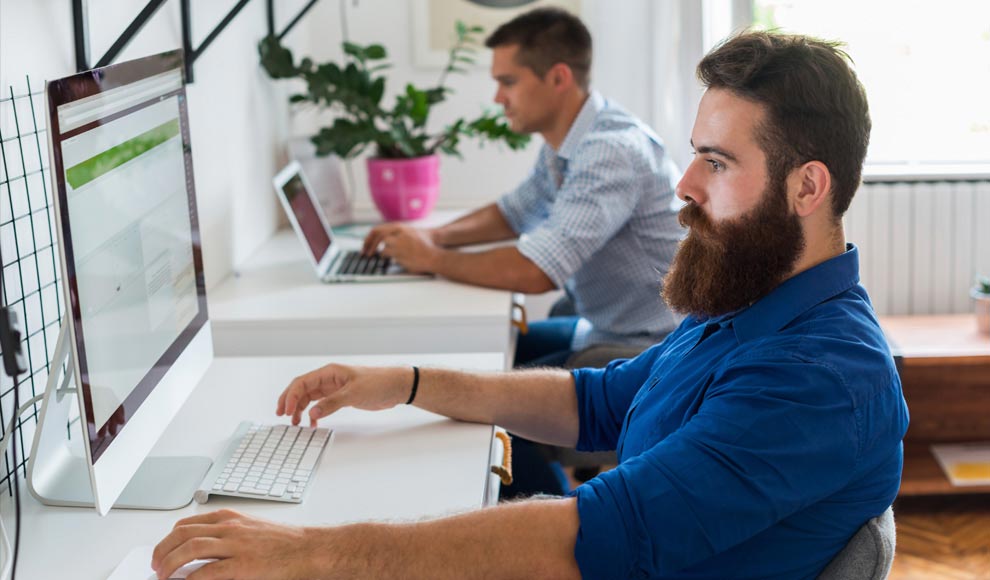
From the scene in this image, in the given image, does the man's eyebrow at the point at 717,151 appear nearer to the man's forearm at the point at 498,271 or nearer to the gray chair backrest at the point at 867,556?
the gray chair backrest at the point at 867,556

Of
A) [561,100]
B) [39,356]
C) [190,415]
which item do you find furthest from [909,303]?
[39,356]

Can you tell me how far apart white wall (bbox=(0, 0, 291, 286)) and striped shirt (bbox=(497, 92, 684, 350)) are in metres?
0.68

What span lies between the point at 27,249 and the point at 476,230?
141 cm

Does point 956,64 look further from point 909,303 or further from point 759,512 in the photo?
point 759,512

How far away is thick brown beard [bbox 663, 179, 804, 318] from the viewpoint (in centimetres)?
120

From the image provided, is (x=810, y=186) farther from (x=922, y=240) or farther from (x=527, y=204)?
(x=922, y=240)

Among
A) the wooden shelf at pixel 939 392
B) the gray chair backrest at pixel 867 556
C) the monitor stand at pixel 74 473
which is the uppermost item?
the monitor stand at pixel 74 473

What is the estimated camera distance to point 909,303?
126 inches

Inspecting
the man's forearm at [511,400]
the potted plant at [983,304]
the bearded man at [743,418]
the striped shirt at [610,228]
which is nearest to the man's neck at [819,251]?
the bearded man at [743,418]

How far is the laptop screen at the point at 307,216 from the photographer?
2314 millimetres

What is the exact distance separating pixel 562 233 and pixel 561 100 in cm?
44

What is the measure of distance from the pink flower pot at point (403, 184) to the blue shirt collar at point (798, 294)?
1655 millimetres

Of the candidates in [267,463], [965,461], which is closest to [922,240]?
[965,461]

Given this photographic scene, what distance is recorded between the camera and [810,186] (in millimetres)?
1181
